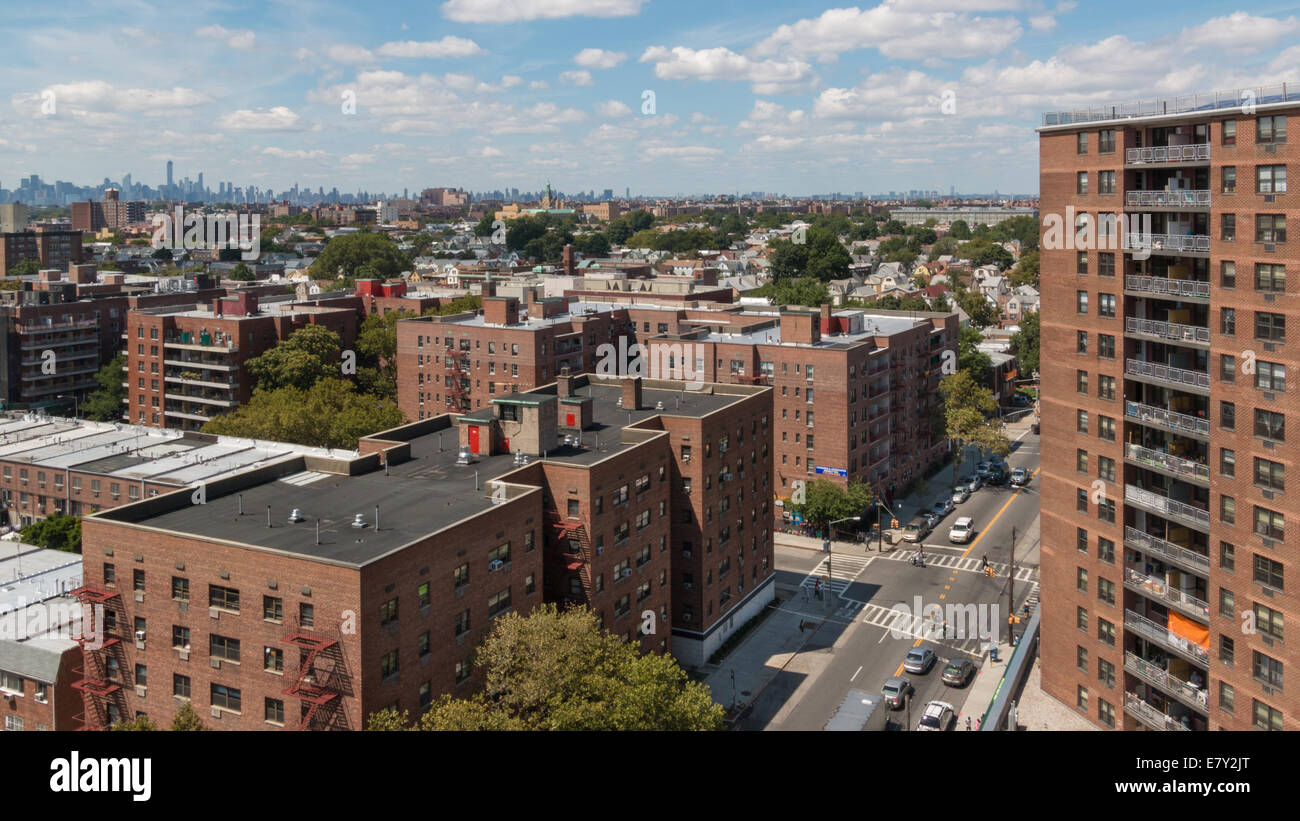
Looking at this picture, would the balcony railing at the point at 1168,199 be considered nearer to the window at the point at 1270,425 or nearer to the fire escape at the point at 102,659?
the window at the point at 1270,425

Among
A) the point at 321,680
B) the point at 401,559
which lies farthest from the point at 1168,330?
the point at 321,680

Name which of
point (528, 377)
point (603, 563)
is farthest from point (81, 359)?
point (603, 563)

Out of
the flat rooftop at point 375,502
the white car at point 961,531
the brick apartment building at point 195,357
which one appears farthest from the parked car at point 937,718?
the brick apartment building at point 195,357

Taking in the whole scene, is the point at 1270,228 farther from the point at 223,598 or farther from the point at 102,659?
the point at 102,659

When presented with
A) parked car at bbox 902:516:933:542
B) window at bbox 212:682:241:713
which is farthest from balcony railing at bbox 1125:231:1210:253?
parked car at bbox 902:516:933:542

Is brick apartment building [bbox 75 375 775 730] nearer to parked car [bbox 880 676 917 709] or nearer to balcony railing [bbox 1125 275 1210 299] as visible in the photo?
parked car [bbox 880 676 917 709]
